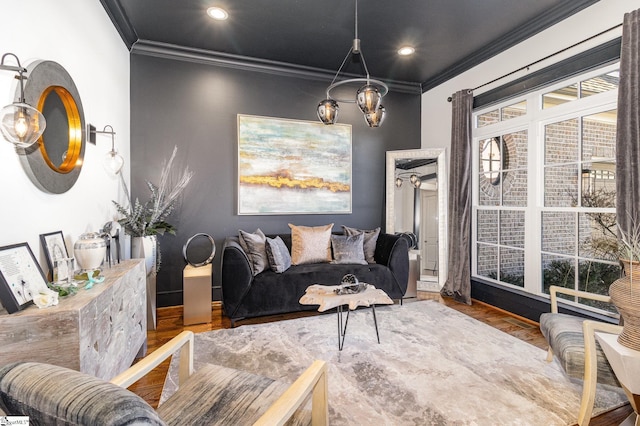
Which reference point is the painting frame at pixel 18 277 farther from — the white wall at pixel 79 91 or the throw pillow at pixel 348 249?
the throw pillow at pixel 348 249

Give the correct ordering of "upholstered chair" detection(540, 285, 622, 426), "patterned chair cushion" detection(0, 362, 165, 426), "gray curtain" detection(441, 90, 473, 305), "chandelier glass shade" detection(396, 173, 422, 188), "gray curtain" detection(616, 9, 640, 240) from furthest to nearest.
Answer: "chandelier glass shade" detection(396, 173, 422, 188), "gray curtain" detection(441, 90, 473, 305), "gray curtain" detection(616, 9, 640, 240), "upholstered chair" detection(540, 285, 622, 426), "patterned chair cushion" detection(0, 362, 165, 426)

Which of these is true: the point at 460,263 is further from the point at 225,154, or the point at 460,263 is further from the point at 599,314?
the point at 225,154

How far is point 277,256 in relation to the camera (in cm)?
357

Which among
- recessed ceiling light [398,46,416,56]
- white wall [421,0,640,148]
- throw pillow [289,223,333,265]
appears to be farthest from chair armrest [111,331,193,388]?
white wall [421,0,640,148]

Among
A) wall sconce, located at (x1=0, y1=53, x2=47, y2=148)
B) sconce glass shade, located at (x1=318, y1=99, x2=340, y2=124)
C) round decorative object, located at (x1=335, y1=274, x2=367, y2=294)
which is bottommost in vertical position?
round decorative object, located at (x1=335, y1=274, x2=367, y2=294)

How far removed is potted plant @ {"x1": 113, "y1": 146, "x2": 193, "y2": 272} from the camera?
3.11 m

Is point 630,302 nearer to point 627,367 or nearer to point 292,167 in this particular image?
point 627,367

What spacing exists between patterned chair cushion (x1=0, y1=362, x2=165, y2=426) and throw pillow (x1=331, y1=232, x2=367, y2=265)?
129 inches

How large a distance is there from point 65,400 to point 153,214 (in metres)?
2.83

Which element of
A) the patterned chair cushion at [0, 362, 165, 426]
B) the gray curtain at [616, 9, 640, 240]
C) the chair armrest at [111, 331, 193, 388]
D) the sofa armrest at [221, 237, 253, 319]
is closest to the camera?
the patterned chair cushion at [0, 362, 165, 426]

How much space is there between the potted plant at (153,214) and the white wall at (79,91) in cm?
21

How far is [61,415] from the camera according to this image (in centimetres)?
70

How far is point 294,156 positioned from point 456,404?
10.7ft

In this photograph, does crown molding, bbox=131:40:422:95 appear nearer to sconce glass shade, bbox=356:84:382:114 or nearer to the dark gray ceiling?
the dark gray ceiling
